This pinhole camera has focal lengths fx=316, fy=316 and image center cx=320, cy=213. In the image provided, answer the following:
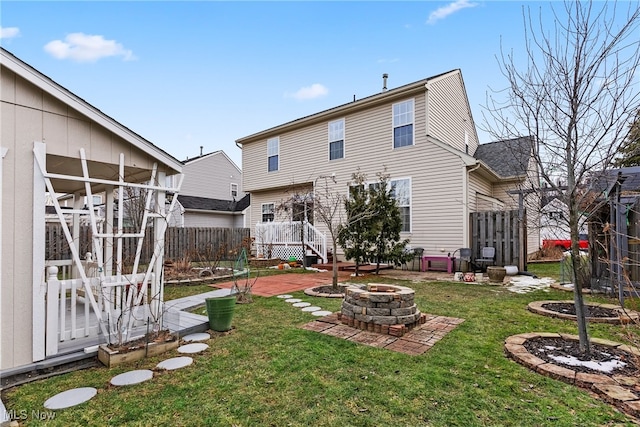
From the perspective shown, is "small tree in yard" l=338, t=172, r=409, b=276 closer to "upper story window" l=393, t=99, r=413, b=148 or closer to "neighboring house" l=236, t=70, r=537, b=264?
"neighboring house" l=236, t=70, r=537, b=264

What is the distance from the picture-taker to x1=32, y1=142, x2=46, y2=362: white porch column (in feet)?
11.1

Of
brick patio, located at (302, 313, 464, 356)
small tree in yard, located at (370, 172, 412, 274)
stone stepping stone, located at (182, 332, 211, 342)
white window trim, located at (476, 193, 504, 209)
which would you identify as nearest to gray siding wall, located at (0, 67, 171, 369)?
stone stepping stone, located at (182, 332, 211, 342)

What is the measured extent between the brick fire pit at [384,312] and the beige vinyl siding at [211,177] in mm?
20396

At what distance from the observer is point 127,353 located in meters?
3.69

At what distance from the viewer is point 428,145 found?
11.5 m

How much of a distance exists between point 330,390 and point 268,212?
14367mm

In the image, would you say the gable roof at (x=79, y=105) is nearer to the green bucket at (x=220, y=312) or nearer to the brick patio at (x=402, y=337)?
the green bucket at (x=220, y=312)

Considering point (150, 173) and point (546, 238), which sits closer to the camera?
point (150, 173)

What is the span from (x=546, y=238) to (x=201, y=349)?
18.5 meters

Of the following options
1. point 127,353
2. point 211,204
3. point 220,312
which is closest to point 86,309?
point 127,353

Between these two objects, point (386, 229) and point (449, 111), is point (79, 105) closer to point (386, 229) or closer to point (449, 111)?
point (386, 229)

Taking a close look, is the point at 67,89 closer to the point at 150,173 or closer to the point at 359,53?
the point at 150,173

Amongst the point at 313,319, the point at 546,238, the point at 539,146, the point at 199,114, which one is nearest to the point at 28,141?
the point at 313,319

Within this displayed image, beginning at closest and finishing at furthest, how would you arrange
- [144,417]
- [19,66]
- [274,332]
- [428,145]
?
[144,417] → [19,66] → [274,332] → [428,145]
